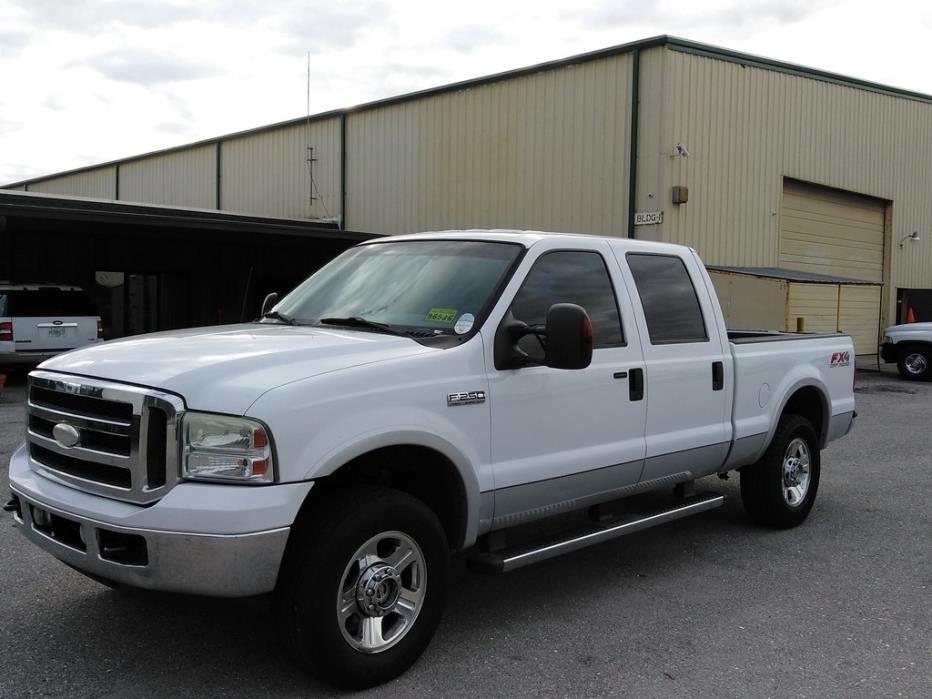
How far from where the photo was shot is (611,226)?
18.0 m

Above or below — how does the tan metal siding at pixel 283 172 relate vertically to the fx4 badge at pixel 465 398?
Answer: above

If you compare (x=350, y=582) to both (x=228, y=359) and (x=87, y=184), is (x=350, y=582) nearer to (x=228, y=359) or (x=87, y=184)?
(x=228, y=359)

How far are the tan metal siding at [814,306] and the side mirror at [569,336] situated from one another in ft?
57.8

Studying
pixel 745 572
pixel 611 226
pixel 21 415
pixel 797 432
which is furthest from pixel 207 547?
pixel 611 226

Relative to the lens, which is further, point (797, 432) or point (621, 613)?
point (797, 432)

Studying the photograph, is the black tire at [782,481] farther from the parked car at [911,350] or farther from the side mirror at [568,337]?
the parked car at [911,350]

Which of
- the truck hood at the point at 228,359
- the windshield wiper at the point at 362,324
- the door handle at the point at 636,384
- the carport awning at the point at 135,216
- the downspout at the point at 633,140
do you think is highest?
the downspout at the point at 633,140

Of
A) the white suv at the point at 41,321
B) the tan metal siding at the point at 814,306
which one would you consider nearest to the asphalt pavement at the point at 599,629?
the white suv at the point at 41,321

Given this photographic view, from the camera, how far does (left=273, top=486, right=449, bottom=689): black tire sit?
344 cm

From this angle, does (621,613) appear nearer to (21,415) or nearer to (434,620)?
(434,620)

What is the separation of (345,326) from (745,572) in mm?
2874

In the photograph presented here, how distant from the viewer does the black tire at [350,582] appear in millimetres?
3439

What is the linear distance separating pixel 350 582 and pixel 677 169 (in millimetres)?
15263

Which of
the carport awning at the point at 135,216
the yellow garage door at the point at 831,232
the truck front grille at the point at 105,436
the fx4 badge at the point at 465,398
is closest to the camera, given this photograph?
the truck front grille at the point at 105,436
